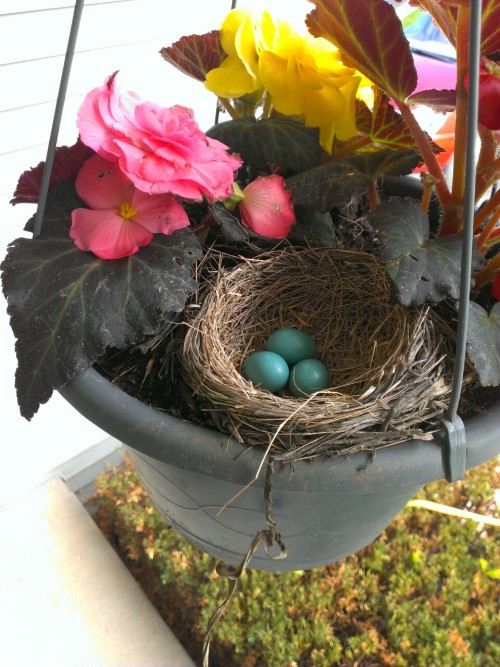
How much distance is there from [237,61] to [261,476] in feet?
1.24

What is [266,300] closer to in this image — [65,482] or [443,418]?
[443,418]

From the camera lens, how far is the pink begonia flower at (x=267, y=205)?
0.59 m

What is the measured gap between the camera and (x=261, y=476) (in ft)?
1.47

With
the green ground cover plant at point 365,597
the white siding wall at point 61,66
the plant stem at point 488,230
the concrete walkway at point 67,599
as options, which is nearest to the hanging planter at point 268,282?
the plant stem at point 488,230

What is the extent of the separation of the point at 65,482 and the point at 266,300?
0.99m

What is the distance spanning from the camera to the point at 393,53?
0.49 m

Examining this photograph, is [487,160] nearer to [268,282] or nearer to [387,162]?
[387,162]

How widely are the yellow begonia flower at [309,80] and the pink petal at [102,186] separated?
0.52 ft

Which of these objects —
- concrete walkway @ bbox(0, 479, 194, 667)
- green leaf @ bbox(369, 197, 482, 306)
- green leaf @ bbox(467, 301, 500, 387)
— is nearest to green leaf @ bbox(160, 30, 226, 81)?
green leaf @ bbox(369, 197, 482, 306)

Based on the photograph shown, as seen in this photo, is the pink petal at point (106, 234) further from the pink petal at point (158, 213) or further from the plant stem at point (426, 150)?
the plant stem at point (426, 150)

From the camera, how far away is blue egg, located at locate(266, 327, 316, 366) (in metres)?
0.63

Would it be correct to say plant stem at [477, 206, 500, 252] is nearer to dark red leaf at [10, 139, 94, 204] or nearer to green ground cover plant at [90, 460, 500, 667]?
dark red leaf at [10, 139, 94, 204]

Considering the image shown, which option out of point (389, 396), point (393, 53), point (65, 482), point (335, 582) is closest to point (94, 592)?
point (65, 482)

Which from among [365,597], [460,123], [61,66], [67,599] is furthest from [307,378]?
[67,599]
